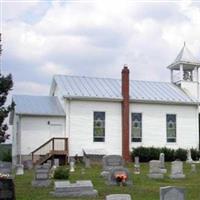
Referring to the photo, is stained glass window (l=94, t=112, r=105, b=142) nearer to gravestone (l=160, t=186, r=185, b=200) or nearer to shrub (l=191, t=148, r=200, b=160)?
shrub (l=191, t=148, r=200, b=160)

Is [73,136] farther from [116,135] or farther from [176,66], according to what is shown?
[176,66]

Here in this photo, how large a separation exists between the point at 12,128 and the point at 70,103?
17.5ft

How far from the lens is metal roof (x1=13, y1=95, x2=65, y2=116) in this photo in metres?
37.8

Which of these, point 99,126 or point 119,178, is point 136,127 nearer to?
point 99,126

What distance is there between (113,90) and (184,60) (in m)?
7.12

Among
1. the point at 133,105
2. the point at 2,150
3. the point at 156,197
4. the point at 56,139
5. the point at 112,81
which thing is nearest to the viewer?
the point at 156,197

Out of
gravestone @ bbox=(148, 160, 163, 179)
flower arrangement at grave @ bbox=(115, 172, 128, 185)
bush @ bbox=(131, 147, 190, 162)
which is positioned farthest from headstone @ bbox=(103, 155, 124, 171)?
bush @ bbox=(131, 147, 190, 162)

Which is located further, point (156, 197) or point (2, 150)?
point (2, 150)

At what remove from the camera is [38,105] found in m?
39.3

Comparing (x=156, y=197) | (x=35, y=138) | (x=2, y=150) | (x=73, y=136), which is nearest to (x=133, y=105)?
(x=73, y=136)

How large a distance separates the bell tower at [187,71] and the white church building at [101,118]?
24 centimetres

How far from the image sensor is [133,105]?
1577 inches

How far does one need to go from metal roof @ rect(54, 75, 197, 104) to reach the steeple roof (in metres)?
1.80

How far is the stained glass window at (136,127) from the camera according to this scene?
131 ft
